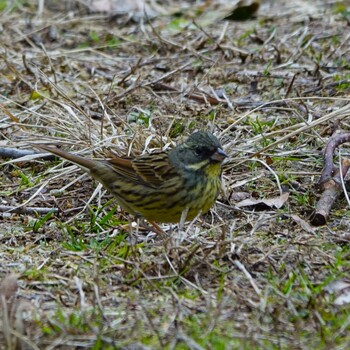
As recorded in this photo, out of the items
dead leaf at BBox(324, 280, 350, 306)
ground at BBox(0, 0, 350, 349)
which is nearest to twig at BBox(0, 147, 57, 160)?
ground at BBox(0, 0, 350, 349)

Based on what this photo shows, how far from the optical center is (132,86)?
6969mm

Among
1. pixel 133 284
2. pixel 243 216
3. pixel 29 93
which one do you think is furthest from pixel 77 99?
pixel 133 284

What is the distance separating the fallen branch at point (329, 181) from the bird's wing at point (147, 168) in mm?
821

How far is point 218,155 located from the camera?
488 centimetres

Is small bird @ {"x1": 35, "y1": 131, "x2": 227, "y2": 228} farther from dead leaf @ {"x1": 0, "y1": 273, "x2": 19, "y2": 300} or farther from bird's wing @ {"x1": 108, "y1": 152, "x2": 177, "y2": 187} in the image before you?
dead leaf @ {"x1": 0, "y1": 273, "x2": 19, "y2": 300}

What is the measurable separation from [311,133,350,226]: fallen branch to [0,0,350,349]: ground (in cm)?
8

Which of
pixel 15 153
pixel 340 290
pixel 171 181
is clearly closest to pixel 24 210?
pixel 15 153

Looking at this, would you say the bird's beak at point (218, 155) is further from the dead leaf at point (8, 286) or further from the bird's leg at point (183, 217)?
the dead leaf at point (8, 286)

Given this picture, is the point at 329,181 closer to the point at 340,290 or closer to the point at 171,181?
the point at 171,181

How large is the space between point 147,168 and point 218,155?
0.44 metres

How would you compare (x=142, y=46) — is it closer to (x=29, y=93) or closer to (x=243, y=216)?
(x=29, y=93)

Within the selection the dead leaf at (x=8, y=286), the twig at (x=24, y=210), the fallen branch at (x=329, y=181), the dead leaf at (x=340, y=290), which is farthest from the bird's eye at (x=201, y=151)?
the dead leaf at (x=8, y=286)

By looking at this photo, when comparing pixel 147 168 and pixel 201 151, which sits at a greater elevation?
pixel 201 151

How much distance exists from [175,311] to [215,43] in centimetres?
434
